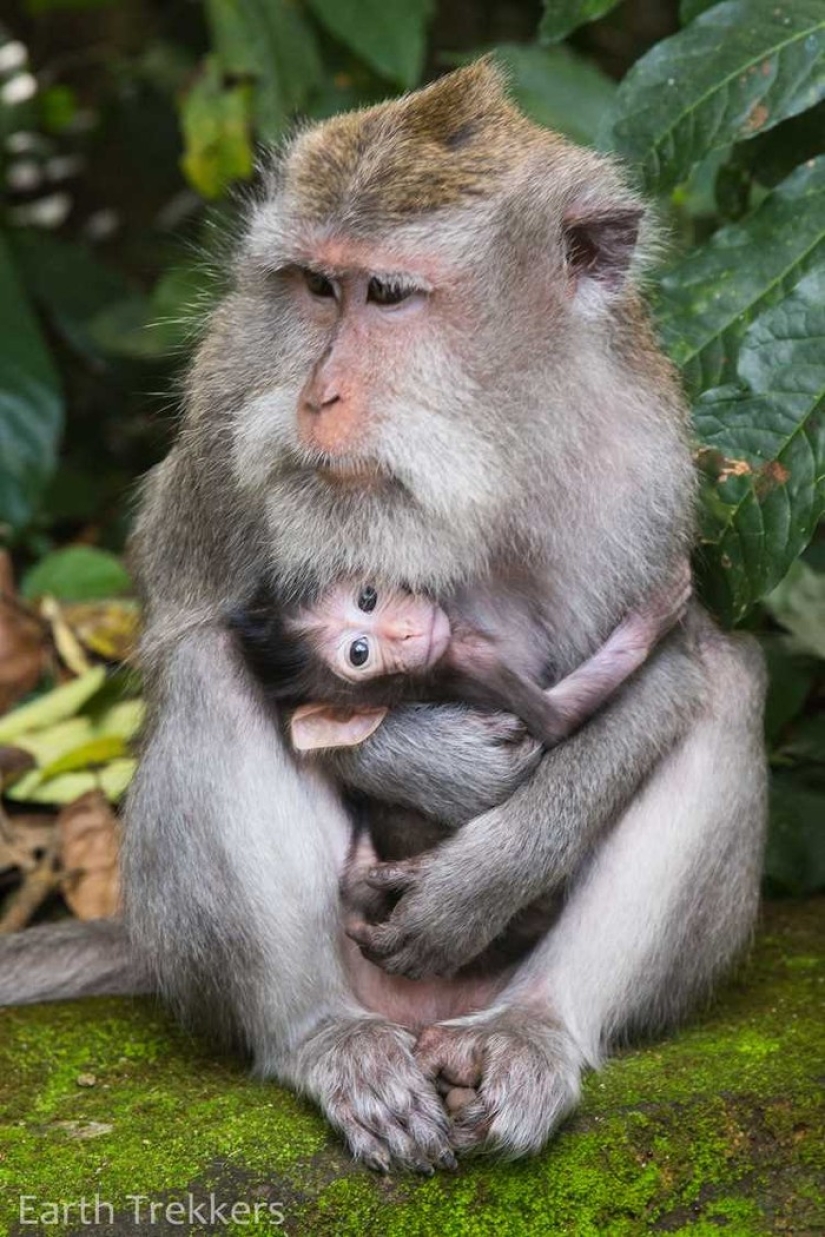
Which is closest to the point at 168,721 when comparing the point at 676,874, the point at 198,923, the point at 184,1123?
the point at 198,923

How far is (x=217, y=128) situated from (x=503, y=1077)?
14.8ft

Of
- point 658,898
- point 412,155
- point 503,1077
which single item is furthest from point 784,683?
point 412,155

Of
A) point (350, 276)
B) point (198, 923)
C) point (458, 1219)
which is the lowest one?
point (458, 1219)

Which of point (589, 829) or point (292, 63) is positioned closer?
point (589, 829)

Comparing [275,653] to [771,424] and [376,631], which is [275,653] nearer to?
[376,631]

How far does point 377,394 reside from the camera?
3.67 metres

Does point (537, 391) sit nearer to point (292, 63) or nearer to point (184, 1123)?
point (184, 1123)

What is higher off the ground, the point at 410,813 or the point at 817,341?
the point at 817,341

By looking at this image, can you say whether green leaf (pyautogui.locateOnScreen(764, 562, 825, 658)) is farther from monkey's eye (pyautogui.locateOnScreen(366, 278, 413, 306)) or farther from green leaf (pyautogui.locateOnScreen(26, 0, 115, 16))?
green leaf (pyautogui.locateOnScreen(26, 0, 115, 16))

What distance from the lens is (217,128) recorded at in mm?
7039

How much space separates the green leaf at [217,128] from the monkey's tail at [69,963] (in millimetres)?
3456

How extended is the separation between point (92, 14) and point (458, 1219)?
303 inches

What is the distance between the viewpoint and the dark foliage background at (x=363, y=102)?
13.8ft

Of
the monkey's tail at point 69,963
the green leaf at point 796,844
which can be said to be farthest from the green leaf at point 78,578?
the green leaf at point 796,844
